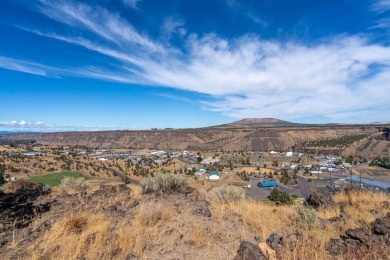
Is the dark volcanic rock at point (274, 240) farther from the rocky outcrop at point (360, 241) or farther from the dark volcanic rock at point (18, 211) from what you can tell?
the dark volcanic rock at point (18, 211)

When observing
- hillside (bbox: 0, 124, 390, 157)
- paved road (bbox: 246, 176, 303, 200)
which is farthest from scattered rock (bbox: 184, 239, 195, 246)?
hillside (bbox: 0, 124, 390, 157)

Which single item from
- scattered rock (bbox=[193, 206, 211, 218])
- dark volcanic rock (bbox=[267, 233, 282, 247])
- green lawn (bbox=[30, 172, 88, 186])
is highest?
dark volcanic rock (bbox=[267, 233, 282, 247])

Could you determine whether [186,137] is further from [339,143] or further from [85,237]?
[85,237]

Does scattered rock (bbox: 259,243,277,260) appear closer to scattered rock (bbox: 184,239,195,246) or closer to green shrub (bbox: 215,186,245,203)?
Result: scattered rock (bbox: 184,239,195,246)

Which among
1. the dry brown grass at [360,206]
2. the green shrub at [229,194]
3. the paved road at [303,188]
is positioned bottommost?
the paved road at [303,188]

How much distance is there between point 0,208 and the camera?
810 cm

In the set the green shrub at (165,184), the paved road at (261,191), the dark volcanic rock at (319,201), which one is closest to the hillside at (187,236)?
the dark volcanic rock at (319,201)

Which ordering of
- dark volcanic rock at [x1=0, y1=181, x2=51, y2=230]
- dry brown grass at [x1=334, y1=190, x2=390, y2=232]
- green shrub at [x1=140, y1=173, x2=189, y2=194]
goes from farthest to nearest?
green shrub at [x1=140, y1=173, x2=189, y2=194] → dry brown grass at [x1=334, y1=190, x2=390, y2=232] → dark volcanic rock at [x1=0, y1=181, x2=51, y2=230]

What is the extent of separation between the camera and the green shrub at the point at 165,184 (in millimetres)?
13453

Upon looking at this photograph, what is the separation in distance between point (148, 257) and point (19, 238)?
9.21ft

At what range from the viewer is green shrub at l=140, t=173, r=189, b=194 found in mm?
13453

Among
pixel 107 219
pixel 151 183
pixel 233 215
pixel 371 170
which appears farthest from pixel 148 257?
pixel 371 170

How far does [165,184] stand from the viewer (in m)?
13.7

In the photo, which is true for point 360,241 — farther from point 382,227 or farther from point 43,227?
point 43,227
